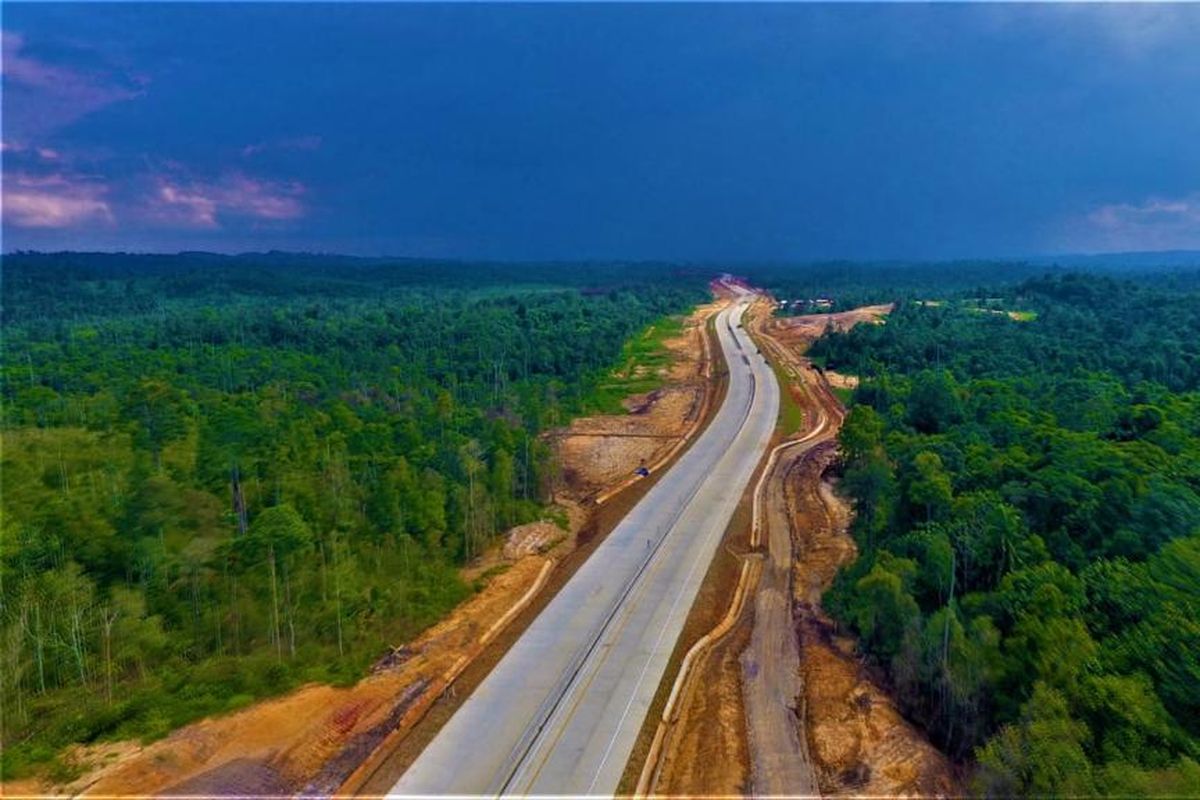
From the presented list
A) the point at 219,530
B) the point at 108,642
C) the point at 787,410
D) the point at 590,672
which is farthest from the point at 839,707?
the point at 787,410

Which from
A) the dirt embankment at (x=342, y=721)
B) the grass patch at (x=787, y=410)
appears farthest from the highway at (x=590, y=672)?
the grass patch at (x=787, y=410)

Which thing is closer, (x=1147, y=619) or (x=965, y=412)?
(x=1147, y=619)

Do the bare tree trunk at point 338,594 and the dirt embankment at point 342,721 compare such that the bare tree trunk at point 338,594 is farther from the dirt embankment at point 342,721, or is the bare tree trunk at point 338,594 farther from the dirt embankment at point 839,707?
the dirt embankment at point 839,707

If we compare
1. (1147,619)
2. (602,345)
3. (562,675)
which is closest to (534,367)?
(602,345)

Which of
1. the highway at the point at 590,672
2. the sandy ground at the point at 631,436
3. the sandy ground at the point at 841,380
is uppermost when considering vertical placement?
the sandy ground at the point at 841,380

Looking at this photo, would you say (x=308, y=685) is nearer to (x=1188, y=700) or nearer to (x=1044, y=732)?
(x=1044, y=732)
